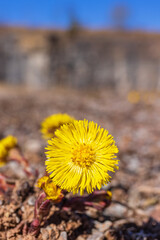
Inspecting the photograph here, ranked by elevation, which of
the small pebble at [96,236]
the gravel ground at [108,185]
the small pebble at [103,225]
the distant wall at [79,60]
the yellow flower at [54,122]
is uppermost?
the distant wall at [79,60]

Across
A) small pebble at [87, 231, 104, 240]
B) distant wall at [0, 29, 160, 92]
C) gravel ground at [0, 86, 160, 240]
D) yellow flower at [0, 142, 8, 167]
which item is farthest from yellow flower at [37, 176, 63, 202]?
distant wall at [0, 29, 160, 92]

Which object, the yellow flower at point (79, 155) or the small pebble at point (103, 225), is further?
the small pebble at point (103, 225)

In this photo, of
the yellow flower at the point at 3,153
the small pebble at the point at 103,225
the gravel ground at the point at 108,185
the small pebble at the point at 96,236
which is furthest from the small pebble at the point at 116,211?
the yellow flower at the point at 3,153

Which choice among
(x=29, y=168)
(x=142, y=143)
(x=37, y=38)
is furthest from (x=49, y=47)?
(x=29, y=168)

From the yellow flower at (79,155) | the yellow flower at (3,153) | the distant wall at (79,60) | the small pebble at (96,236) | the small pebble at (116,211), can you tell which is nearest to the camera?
the yellow flower at (79,155)

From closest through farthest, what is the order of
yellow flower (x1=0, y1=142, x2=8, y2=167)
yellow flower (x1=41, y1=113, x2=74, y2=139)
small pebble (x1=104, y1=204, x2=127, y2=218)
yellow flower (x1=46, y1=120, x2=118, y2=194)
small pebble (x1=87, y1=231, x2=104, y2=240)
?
yellow flower (x1=46, y1=120, x2=118, y2=194) → small pebble (x1=87, y1=231, x2=104, y2=240) → yellow flower (x1=41, y1=113, x2=74, y2=139) → yellow flower (x1=0, y1=142, x2=8, y2=167) → small pebble (x1=104, y1=204, x2=127, y2=218)

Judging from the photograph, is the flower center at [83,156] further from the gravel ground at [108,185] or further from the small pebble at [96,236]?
the small pebble at [96,236]

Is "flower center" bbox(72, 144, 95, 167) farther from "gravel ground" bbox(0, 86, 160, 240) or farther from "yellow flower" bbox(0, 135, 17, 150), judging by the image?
"yellow flower" bbox(0, 135, 17, 150)
